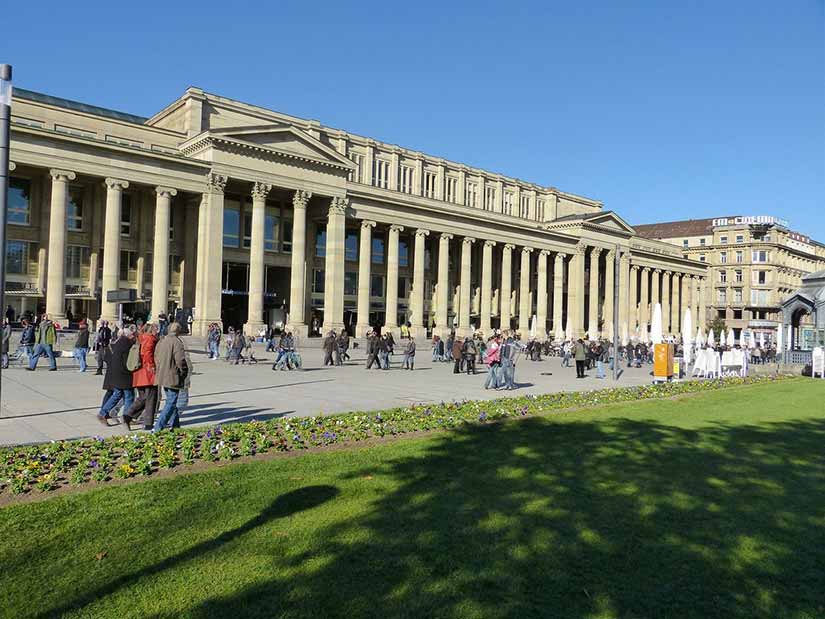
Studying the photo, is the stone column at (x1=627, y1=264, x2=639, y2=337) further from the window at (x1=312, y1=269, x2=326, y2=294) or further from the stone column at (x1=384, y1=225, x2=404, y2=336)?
the window at (x1=312, y1=269, x2=326, y2=294)

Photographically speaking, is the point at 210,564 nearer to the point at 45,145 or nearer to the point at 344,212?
the point at 45,145

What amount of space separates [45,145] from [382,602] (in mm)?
41746

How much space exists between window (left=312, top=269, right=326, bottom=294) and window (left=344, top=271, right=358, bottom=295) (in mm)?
3120

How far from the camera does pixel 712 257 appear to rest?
10738cm

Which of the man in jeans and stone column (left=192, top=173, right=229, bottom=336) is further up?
stone column (left=192, top=173, right=229, bottom=336)

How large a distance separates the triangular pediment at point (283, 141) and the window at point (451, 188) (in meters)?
23.1

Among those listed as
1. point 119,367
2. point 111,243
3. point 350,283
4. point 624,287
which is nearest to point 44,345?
point 119,367

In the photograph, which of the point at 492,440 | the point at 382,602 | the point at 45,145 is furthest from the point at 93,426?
the point at 45,145

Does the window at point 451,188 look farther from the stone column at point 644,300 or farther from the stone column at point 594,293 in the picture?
the stone column at point 644,300

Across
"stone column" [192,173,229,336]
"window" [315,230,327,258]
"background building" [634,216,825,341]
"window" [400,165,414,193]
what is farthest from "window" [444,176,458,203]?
"background building" [634,216,825,341]

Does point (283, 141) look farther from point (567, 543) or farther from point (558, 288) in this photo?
point (567, 543)

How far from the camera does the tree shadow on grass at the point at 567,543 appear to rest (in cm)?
468

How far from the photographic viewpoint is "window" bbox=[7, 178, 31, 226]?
4128 cm

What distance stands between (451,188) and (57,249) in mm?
45106
